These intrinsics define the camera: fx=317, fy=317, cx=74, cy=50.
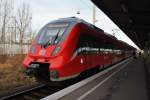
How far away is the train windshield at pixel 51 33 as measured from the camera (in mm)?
14594

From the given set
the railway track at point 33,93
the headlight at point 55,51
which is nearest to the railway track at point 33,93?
the railway track at point 33,93

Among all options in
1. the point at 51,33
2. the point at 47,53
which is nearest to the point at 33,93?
the point at 47,53

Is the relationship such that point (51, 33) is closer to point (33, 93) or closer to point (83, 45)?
point (83, 45)

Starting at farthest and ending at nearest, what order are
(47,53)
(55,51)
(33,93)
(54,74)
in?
(47,53)
(55,51)
(33,93)
(54,74)

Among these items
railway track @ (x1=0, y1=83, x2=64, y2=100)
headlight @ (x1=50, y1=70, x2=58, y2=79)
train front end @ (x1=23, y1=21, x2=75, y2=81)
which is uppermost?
train front end @ (x1=23, y1=21, x2=75, y2=81)

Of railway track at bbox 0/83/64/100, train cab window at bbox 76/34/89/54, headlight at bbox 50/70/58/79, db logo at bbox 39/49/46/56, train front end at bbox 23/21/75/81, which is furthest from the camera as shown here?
train cab window at bbox 76/34/89/54

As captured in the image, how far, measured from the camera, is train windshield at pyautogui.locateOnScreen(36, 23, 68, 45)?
575 inches

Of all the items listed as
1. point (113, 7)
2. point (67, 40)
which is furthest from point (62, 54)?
point (113, 7)

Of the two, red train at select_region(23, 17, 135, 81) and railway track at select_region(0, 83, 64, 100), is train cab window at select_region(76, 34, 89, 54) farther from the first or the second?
railway track at select_region(0, 83, 64, 100)

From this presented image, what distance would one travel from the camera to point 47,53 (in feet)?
46.1

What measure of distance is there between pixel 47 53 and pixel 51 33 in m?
1.40

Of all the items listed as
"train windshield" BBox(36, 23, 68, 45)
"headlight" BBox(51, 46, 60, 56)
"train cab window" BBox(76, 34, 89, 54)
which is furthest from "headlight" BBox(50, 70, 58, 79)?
"train cab window" BBox(76, 34, 89, 54)

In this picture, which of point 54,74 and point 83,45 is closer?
point 54,74

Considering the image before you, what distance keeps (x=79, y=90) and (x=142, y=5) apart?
36.4 ft
